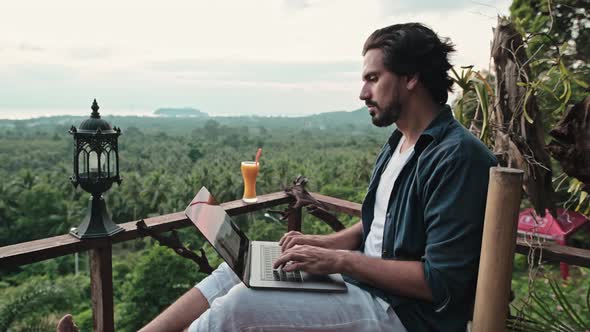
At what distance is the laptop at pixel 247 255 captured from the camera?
1054mm

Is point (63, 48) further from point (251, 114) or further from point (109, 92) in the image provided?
point (251, 114)

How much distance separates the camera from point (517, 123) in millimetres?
1346

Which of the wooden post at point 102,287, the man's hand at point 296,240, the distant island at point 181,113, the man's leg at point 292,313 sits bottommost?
the wooden post at point 102,287

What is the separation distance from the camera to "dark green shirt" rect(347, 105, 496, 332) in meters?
0.96

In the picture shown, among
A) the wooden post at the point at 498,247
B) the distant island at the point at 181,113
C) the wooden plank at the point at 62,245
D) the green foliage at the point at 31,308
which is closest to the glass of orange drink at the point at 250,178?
the wooden plank at the point at 62,245

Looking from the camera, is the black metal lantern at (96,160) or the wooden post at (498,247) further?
the black metal lantern at (96,160)

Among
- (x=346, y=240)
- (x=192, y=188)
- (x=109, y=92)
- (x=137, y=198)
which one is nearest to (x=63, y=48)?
(x=109, y=92)

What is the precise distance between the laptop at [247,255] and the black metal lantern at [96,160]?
0.39 metres

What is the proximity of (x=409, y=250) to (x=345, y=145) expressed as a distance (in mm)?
40276

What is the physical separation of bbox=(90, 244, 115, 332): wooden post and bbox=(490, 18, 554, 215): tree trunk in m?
1.35

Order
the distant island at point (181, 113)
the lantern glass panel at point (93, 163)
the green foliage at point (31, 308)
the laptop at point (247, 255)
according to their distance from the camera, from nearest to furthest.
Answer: the laptop at point (247, 255), the lantern glass panel at point (93, 163), the green foliage at point (31, 308), the distant island at point (181, 113)

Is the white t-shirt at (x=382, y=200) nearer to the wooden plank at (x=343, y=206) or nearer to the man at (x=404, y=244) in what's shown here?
the man at (x=404, y=244)

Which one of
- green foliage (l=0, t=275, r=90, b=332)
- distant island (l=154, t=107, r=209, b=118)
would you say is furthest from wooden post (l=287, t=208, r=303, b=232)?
distant island (l=154, t=107, r=209, b=118)

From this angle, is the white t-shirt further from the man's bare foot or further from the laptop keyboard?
the man's bare foot
